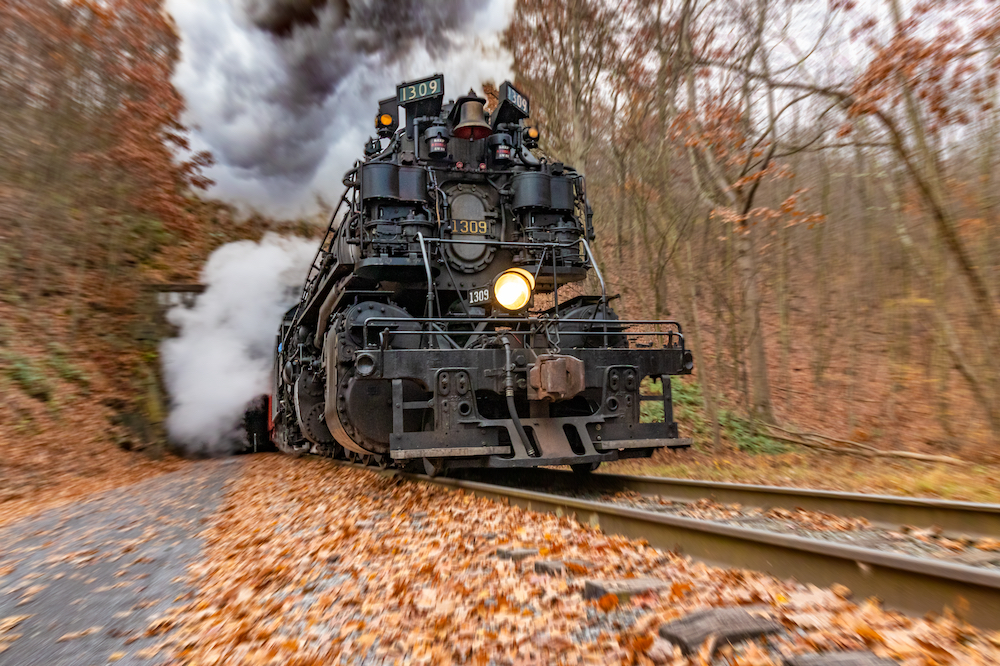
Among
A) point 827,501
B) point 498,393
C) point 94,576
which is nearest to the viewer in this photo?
point 94,576

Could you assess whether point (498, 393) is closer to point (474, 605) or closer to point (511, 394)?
point (511, 394)

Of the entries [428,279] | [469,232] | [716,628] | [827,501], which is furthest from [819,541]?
[469,232]

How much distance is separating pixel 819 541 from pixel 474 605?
148cm

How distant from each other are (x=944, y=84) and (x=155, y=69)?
14.7 meters

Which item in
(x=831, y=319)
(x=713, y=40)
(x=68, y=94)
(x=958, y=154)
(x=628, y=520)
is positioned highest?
(x=68, y=94)

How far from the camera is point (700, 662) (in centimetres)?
191

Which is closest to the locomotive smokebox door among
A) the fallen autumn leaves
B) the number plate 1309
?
the number plate 1309

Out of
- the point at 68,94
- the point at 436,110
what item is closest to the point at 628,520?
the point at 436,110

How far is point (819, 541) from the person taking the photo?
2.56 m

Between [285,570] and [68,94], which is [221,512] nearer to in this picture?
[285,570]

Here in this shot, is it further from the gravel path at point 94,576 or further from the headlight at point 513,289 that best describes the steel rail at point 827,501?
the gravel path at point 94,576

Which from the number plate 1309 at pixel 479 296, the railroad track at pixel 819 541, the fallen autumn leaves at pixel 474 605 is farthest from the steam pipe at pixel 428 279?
the fallen autumn leaves at pixel 474 605

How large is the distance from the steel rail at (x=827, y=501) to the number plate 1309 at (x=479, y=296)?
180 cm

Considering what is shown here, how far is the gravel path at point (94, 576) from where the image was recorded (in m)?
2.57
